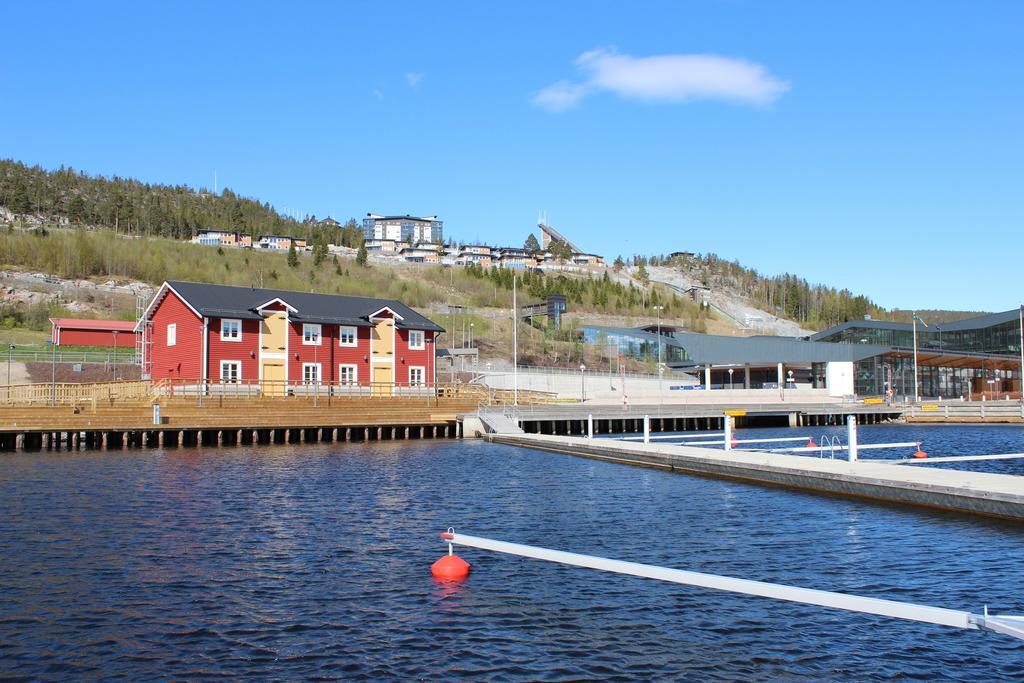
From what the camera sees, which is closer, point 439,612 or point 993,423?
point 439,612

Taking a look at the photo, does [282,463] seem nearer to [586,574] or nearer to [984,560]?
[586,574]

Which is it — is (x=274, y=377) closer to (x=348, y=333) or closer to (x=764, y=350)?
(x=348, y=333)

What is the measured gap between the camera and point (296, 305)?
65688 millimetres

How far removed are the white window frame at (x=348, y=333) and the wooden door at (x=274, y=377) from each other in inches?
213

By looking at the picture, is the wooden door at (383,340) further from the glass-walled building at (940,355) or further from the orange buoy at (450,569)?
the glass-walled building at (940,355)

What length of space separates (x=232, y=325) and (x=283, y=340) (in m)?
4.11

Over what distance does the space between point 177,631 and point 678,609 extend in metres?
8.49

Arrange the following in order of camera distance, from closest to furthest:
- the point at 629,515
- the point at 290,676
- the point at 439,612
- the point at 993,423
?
the point at 290,676, the point at 439,612, the point at 629,515, the point at 993,423

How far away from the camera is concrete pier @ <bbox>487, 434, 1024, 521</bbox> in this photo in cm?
2211

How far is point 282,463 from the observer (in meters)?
38.9

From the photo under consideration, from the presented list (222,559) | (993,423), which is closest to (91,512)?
(222,559)

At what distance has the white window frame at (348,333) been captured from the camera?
6638 centimetres

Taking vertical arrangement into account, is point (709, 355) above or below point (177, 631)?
above

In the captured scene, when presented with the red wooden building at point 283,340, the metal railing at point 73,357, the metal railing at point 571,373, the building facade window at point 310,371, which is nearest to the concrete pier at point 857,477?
the building facade window at point 310,371
